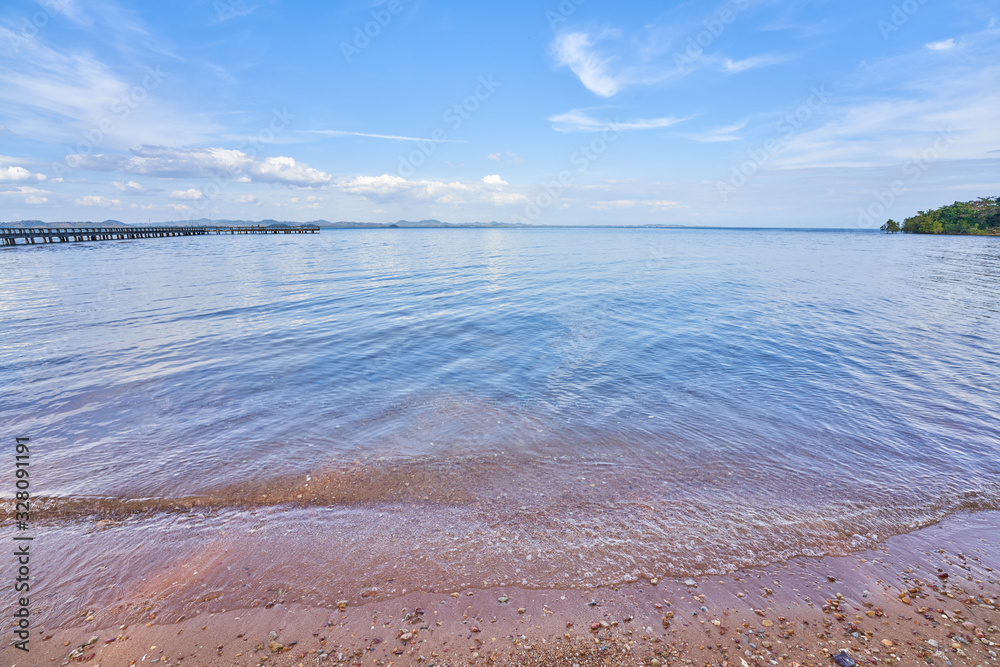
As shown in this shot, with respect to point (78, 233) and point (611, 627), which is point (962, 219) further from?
point (78, 233)

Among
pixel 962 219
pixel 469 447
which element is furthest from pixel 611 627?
pixel 962 219

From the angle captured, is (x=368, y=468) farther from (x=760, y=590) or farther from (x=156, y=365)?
(x=156, y=365)

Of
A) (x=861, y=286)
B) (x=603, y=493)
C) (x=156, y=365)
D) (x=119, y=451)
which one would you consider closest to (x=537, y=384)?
(x=603, y=493)

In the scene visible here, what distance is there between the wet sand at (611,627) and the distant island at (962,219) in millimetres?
180354

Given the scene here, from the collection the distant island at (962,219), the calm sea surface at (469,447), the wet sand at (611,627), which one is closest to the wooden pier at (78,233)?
the calm sea surface at (469,447)

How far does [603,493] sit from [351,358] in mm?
10021

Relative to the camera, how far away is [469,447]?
7.86 m

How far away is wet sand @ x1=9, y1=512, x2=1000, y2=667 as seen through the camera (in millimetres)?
3748

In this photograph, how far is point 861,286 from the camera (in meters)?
30.5

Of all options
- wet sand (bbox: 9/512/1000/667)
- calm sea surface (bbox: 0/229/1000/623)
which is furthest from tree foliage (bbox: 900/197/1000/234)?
wet sand (bbox: 9/512/1000/667)

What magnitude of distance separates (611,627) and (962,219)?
649 feet

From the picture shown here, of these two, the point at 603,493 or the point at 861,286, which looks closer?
the point at 603,493

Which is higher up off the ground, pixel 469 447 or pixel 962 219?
pixel 962 219

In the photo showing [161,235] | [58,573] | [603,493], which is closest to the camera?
[58,573]
